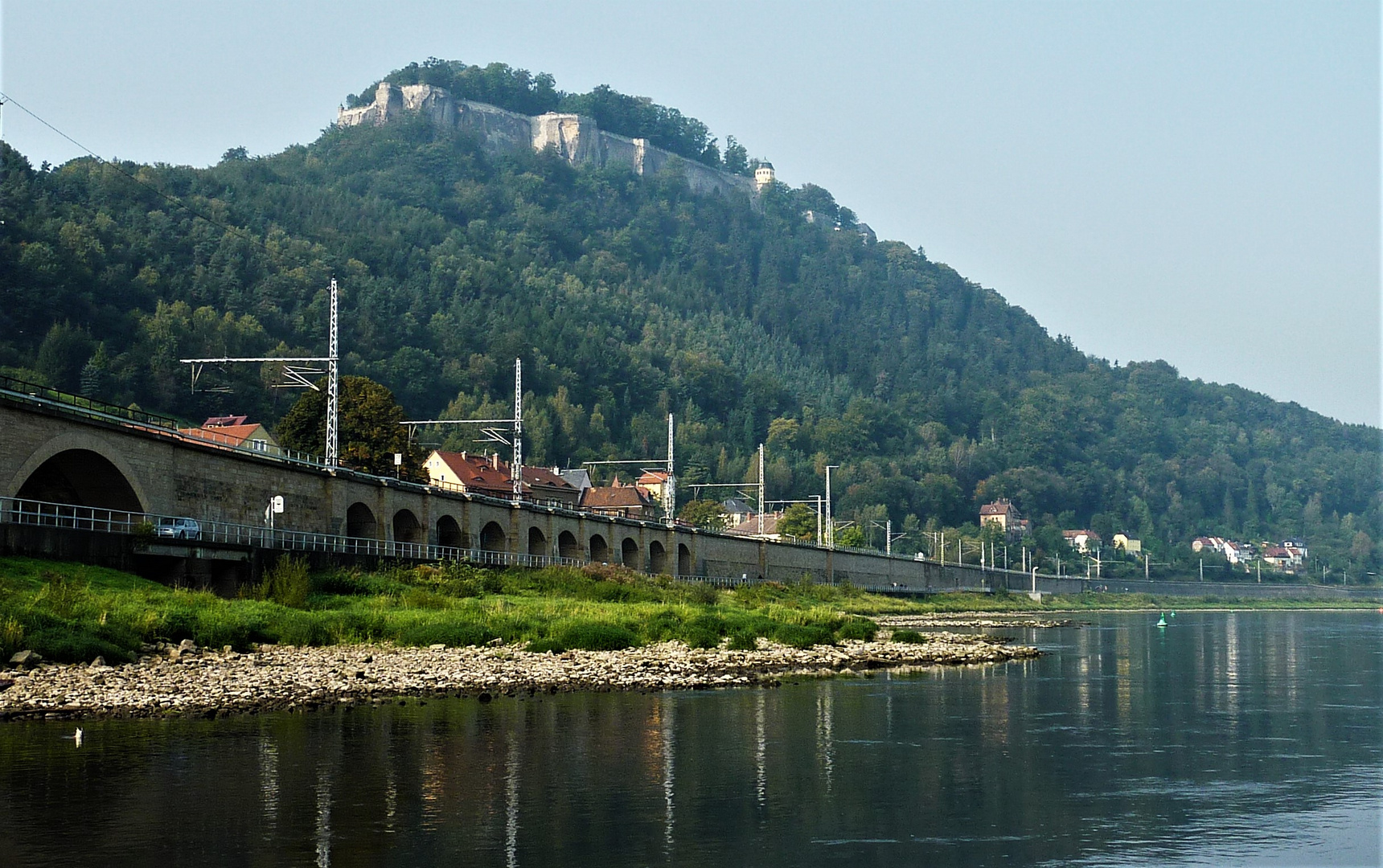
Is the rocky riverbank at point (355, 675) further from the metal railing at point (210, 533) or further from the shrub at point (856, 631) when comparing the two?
the metal railing at point (210, 533)

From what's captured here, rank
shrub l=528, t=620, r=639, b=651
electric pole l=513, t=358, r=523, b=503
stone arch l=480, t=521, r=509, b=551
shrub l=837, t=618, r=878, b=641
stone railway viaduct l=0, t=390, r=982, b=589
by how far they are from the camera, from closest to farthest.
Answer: shrub l=528, t=620, r=639, b=651
stone railway viaduct l=0, t=390, r=982, b=589
shrub l=837, t=618, r=878, b=641
electric pole l=513, t=358, r=523, b=503
stone arch l=480, t=521, r=509, b=551

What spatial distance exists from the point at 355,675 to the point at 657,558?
69.0 meters

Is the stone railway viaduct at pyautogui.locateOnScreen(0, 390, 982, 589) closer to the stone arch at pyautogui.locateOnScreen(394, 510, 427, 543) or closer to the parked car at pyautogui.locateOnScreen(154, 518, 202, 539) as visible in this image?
the stone arch at pyautogui.locateOnScreen(394, 510, 427, 543)

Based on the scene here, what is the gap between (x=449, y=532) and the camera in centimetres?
7388

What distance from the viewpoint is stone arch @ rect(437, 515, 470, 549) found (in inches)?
2864

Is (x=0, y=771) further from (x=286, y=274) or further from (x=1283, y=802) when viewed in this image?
(x=286, y=274)

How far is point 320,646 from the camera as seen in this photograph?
3503cm

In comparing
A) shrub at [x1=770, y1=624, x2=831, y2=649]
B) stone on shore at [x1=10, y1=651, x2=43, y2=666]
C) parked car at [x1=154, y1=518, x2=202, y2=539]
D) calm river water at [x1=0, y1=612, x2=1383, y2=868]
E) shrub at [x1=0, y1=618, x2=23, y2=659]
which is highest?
parked car at [x1=154, y1=518, x2=202, y2=539]

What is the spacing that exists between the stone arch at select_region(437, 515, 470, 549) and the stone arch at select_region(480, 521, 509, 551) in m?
3.52

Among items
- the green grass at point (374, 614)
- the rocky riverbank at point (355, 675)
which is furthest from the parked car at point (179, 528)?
the rocky riverbank at point (355, 675)

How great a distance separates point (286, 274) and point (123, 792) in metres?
130

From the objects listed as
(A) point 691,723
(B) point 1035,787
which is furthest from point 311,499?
(B) point 1035,787

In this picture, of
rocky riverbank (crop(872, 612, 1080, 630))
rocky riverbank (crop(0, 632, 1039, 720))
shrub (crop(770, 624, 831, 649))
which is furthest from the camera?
rocky riverbank (crop(872, 612, 1080, 630))

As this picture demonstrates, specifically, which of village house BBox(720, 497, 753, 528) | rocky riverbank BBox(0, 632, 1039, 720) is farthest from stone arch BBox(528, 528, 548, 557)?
village house BBox(720, 497, 753, 528)
